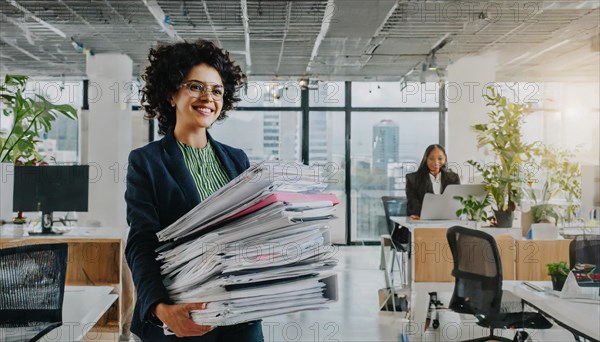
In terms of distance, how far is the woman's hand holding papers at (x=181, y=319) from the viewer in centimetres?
82

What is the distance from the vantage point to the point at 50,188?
4.35 m

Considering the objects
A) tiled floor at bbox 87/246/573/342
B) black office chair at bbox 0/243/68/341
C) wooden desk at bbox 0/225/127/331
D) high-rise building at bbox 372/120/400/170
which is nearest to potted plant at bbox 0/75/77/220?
wooden desk at bbox 0/225/127/331

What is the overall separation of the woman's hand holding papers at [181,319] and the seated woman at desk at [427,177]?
5.27 meters

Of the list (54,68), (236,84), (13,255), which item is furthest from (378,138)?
(236,84)

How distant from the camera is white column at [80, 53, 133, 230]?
8.16m

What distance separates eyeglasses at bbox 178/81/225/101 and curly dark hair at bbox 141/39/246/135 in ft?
0.06

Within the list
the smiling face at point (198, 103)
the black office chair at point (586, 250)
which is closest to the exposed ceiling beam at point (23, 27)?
the black office chair at point (586, 250)

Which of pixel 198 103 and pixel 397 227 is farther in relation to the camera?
pixel 397 227

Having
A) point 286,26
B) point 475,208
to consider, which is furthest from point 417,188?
point 286,26

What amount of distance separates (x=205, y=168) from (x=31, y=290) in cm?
148

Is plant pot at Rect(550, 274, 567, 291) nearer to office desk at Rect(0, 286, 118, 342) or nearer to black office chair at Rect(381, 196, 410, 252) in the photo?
office desk at Rect(0, 286, 118, 342)

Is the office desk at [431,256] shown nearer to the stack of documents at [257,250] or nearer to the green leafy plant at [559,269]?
the green leafy plant at [559,269]

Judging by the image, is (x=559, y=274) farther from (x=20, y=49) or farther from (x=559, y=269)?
(x=20, y=49)

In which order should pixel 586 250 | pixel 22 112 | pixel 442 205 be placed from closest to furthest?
pixel 586 250, pixel 22 112, pixel 442 205
